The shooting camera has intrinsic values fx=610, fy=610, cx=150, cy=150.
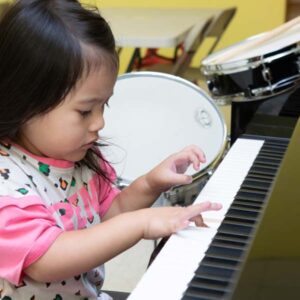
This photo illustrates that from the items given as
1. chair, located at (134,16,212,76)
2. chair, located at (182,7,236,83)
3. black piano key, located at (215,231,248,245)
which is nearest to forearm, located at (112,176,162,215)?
black piano key, located at (215,231,248,245)

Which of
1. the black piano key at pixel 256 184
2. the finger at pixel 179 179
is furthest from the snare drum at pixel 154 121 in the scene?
the black piano key at pixel 256 184

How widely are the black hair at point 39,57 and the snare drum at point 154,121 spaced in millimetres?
771

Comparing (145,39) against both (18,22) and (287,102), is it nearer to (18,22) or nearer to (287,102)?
(287,102)

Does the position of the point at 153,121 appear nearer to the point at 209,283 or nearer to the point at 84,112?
the point at 84,112

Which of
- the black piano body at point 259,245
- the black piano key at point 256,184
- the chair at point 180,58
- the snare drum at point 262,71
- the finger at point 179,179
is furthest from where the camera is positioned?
the chair at point 180,58

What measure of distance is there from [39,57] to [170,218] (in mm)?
304

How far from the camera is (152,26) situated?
10.2ft

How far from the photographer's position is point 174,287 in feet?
2.13

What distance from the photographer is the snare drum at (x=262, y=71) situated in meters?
1.30

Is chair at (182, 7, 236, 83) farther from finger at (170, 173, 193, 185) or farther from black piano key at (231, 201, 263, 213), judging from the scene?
black piano key at (231, 201, 263, 213)

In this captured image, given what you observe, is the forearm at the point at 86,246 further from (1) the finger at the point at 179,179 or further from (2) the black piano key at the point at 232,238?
(1) the finger at the point at 179,179

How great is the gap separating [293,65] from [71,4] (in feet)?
1.83

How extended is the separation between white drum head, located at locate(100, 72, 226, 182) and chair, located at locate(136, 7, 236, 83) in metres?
1.49

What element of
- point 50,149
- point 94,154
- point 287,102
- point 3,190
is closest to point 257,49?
point 287,102
